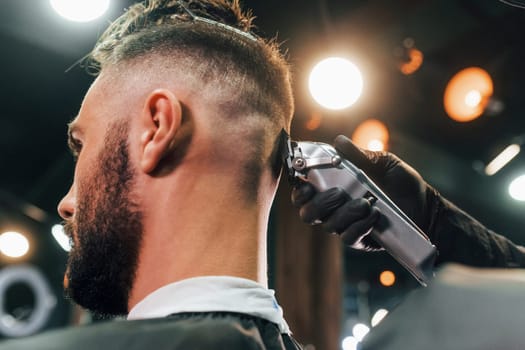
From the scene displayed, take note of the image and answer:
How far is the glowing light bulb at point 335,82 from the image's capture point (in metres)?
2.31

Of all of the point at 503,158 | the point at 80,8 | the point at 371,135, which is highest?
the point at 80,8

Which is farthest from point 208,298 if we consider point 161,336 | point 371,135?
point 371,135

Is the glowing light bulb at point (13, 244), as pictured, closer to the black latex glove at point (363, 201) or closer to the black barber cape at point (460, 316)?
the black latex glove at point (363, 201)

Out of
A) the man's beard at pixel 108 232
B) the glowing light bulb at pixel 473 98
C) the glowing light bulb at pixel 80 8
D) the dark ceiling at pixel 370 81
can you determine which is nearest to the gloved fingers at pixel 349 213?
the man's beard at pixel 108 232

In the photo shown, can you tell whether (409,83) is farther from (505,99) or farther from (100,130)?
(100,130)

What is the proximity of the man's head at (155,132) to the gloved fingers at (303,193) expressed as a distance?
71mm

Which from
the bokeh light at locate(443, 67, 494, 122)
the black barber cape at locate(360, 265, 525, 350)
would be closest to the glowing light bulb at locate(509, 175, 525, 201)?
the bokeh light at locate(443, 67, 494, 122)

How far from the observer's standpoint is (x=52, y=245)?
410cm

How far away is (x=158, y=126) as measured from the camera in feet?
2.87

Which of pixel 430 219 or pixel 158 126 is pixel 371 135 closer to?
A: pixel 430 219

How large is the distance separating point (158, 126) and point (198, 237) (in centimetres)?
20

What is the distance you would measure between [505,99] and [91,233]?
8.89ft

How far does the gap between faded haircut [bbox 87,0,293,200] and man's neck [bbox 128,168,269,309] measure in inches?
2.6

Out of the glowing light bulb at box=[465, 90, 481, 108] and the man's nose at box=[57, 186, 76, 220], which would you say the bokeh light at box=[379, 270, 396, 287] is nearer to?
the glowing light bulb at box=[465, 90, 481, 108]
